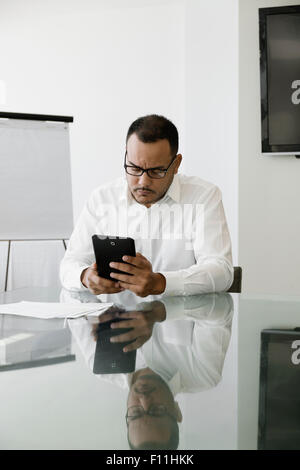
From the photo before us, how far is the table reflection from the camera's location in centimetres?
69

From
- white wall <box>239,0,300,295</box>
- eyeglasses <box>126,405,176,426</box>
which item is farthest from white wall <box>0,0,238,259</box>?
eyeglasses <box>126,405,176,426</box>

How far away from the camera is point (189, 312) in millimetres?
1573

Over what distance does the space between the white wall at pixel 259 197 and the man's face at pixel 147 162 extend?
1.70m

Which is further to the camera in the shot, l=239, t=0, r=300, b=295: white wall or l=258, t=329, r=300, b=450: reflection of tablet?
l=239, t=0, r=300, b=295: white wall

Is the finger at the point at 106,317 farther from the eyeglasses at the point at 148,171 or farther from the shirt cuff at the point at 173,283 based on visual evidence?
the eyeglasses at the point at 148,171

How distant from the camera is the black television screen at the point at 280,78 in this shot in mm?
3580

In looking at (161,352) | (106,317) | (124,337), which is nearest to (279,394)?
(161,352)

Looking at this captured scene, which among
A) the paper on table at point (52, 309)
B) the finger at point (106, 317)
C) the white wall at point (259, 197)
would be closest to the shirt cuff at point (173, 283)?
the paper on table at point (52, 309)

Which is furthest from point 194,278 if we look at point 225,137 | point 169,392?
point 225,137

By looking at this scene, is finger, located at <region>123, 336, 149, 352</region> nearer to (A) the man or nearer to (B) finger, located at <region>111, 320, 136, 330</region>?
(B) finger, located at <region>111, 320, 136, 330</region>

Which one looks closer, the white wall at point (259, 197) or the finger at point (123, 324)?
the finger at point (123, 324)

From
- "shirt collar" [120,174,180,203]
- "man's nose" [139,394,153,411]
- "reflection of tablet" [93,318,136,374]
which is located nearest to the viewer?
"man's nose" [139,394,153,411]

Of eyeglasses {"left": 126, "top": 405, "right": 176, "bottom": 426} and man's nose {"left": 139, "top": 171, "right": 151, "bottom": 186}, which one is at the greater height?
man's nose {"left": 139, "top": 171, "right": 151, "bottom": 186}
